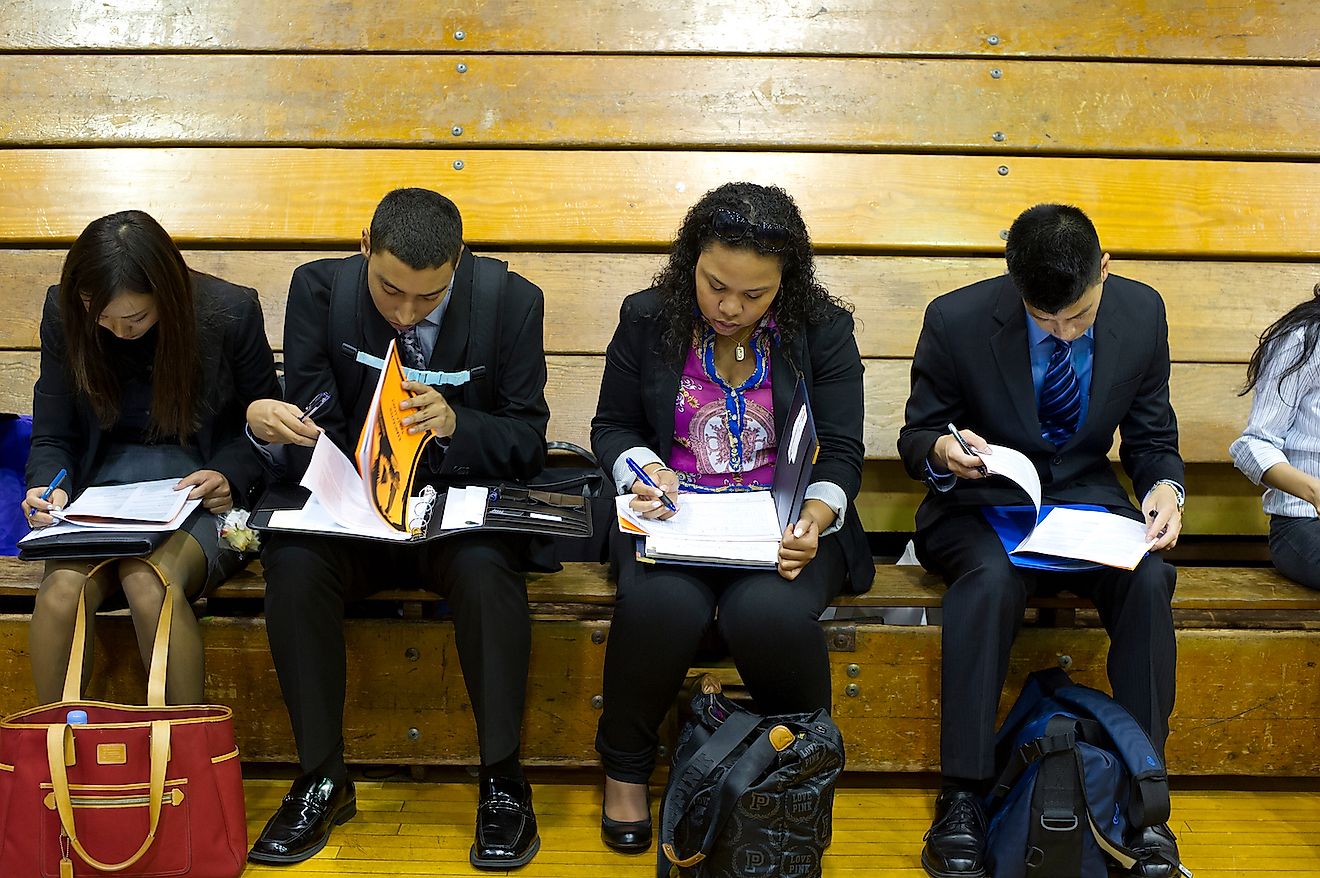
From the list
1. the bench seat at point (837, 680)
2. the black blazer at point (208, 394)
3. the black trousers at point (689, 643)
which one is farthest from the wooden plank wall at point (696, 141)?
the black trousers at point (689, 643)

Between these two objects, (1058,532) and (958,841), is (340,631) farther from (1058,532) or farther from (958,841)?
(1058,532)

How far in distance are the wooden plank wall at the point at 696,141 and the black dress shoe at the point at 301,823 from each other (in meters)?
1.11

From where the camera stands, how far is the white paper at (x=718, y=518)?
203 centimetres

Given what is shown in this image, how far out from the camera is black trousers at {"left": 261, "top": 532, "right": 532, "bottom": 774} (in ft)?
6.63

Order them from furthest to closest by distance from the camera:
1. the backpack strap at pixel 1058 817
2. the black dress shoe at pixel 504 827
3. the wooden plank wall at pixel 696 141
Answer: the wooden plank wall at pixel 696 141 → the black dress shoe at pixel 504 827 → the backpack strap at pixel 1058 817

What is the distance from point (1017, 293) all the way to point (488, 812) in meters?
1.40

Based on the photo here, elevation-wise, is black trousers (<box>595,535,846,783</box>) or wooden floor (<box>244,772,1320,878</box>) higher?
black trousers (<box>595,535,846,783</box>)

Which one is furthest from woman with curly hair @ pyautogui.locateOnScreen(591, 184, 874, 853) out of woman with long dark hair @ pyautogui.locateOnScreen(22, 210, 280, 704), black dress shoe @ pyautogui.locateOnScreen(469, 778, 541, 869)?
woman with long dark hair @ pyautogui.locateOnScreen(22, 210, 280, 704)

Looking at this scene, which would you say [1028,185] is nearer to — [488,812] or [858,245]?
[858,245]

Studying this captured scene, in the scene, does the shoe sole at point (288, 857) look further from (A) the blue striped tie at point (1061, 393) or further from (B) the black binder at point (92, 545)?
(A) the blue striped tie at point (1061, 393)

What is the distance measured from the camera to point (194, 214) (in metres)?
2.92

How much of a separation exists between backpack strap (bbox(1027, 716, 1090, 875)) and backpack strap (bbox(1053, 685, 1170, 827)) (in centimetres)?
8

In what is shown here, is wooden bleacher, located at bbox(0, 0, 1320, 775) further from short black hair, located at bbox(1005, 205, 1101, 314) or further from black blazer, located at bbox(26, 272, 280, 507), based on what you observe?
short black hair, located at bbox(1005, 205, 1101, 314)

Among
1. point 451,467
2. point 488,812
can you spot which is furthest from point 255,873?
point 451,467
